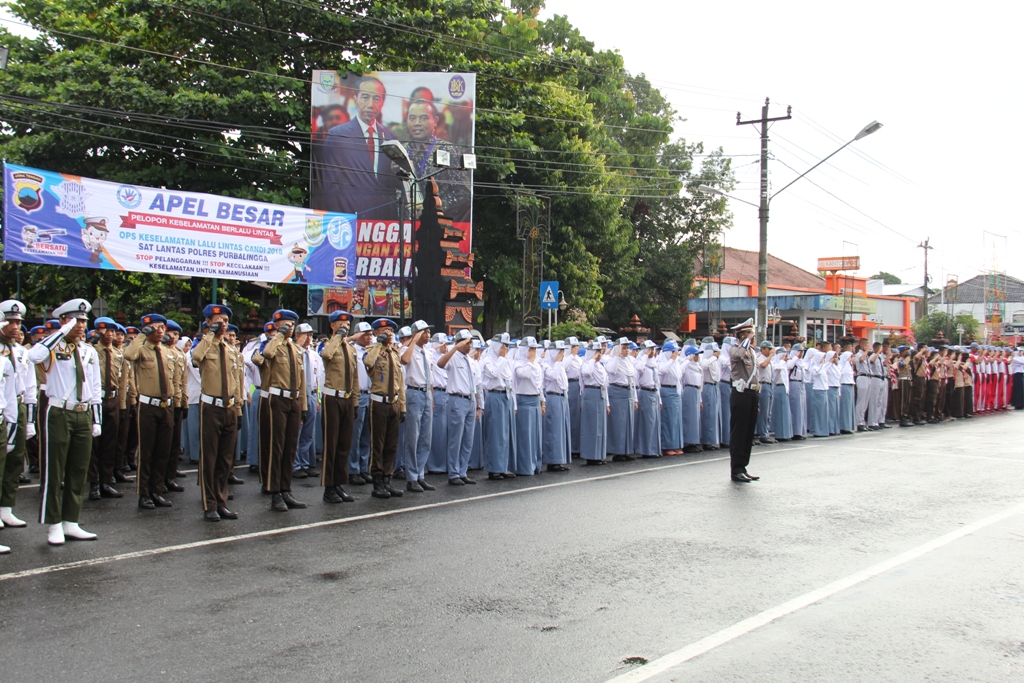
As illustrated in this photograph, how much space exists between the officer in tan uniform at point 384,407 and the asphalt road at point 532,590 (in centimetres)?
30

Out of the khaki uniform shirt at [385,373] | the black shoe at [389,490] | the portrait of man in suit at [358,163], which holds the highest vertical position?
the portrait of man in suit at [358,163]

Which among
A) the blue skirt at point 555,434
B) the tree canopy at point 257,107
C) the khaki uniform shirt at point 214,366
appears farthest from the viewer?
the tree canopy at point 257,107

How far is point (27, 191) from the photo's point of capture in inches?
549

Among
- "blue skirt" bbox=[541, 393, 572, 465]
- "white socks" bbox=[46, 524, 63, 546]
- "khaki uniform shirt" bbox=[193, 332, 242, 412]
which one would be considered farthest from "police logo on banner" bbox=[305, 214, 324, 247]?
"white socks" bbox=[46, 524, 63, 546]

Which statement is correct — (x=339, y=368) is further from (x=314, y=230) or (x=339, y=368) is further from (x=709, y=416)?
(x=314, y=230)

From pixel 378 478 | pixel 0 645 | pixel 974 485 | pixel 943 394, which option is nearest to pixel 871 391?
pixel 943 394

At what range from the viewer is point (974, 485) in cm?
1069

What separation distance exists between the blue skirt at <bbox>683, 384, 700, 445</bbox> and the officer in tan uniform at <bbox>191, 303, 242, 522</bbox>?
8.88m

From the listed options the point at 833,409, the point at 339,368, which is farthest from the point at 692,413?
the point at 339,368

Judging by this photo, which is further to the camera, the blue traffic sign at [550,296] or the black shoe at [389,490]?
the blue traffic sign at [550,296]

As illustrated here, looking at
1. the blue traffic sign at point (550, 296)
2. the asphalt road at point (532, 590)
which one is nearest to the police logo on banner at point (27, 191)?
the asphalt road at point (532, 590)

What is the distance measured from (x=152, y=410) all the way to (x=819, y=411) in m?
13.6

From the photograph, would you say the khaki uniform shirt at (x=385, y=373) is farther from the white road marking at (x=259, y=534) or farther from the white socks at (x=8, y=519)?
the white socks at (x=8, y=519)

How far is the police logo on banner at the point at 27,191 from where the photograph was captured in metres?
13.8
